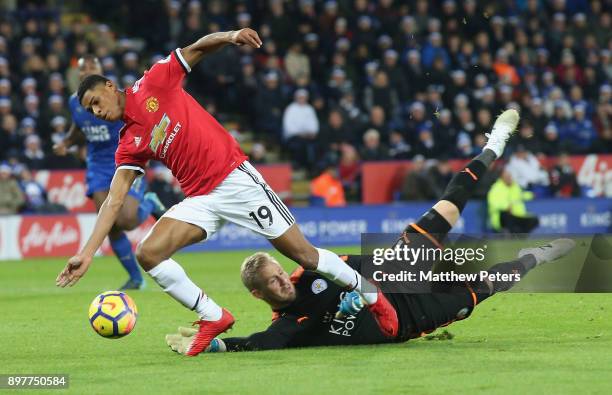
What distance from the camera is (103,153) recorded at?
524 inches

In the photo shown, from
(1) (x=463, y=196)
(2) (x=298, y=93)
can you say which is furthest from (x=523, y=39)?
(1) (x=463, y=196)

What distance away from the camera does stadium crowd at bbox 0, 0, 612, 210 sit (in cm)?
2239

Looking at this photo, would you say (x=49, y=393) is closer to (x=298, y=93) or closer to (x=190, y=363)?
(x=190, y=363)

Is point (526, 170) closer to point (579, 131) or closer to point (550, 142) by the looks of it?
point (550, 142)

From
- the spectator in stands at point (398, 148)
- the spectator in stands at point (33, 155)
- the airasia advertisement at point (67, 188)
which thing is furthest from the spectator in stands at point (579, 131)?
the spectator in stands at point (33, 155)

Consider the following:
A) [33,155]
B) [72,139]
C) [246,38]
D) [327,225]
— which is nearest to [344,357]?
[246,38]

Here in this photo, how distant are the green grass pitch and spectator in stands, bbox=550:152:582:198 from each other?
12.5 meters

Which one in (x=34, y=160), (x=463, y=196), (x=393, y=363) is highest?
(x=463, y=196)

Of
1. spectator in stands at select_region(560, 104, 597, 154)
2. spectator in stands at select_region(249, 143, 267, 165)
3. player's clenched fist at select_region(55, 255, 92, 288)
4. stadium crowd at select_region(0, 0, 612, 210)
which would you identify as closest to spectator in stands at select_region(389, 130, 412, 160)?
stadium crowd at select_region(0, 0, 612, 210)

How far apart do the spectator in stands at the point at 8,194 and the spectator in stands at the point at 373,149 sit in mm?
7187

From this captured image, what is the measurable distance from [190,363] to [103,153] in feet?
18.1

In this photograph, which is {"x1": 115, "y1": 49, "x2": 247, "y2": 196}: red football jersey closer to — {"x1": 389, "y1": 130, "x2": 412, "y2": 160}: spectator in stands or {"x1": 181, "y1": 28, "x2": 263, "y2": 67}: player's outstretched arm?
{"x1": 181, "y1": 28, "x2": 263, "y2": 67}: player's outstretched arm

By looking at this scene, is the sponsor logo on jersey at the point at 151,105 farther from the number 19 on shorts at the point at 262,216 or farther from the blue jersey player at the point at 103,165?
the blue jersey player at the point at 103,165

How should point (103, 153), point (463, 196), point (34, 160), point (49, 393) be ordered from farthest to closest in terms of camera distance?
point (34, 160), point (103, 153), point (463, 196), point (49, 393)
